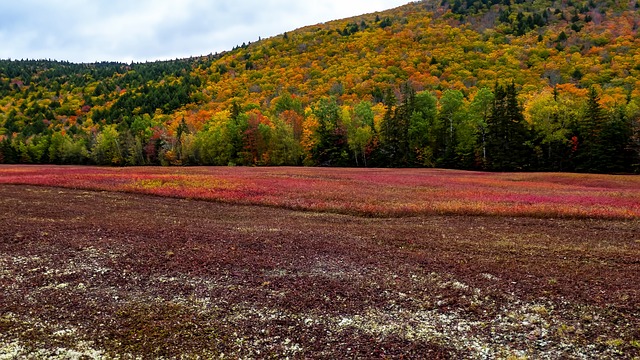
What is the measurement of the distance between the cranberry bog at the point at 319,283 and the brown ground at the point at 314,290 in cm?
6

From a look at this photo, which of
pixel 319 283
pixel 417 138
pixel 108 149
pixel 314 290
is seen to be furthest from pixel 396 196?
pixel 108 149

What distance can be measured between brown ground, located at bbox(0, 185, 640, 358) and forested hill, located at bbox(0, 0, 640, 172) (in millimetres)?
53672

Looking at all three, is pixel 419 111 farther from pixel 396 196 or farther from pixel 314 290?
pixel 314 290

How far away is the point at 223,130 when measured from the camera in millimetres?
96812

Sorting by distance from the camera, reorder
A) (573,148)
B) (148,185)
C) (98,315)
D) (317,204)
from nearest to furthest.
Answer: (98,315) < (317,204) < (148,185) < (573,148)

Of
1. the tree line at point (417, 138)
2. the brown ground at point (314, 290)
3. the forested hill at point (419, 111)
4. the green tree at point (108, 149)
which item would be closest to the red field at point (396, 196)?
the brown ground at point (314, 290)

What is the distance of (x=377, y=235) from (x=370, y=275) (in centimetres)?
609

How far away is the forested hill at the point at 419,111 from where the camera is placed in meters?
69.4

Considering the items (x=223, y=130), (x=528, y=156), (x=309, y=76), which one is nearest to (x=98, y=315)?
(x=528, y=156)

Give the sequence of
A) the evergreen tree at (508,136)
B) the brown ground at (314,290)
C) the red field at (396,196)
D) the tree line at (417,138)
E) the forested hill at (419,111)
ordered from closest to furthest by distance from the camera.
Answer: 1. the brown ground at (314,290)
2. the red field at (396,196)
3. the tree line at (417,138)
4. the evergreen tree at (508,136)
5. the forested hill at (419,111)

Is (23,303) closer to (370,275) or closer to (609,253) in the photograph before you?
(370,275)

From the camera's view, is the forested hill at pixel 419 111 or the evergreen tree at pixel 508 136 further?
the forested hill at pixel 419 111

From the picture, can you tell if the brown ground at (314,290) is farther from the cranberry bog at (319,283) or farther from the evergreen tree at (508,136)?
the evergreen tree at (508,136)

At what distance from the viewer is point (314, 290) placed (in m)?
12.2
